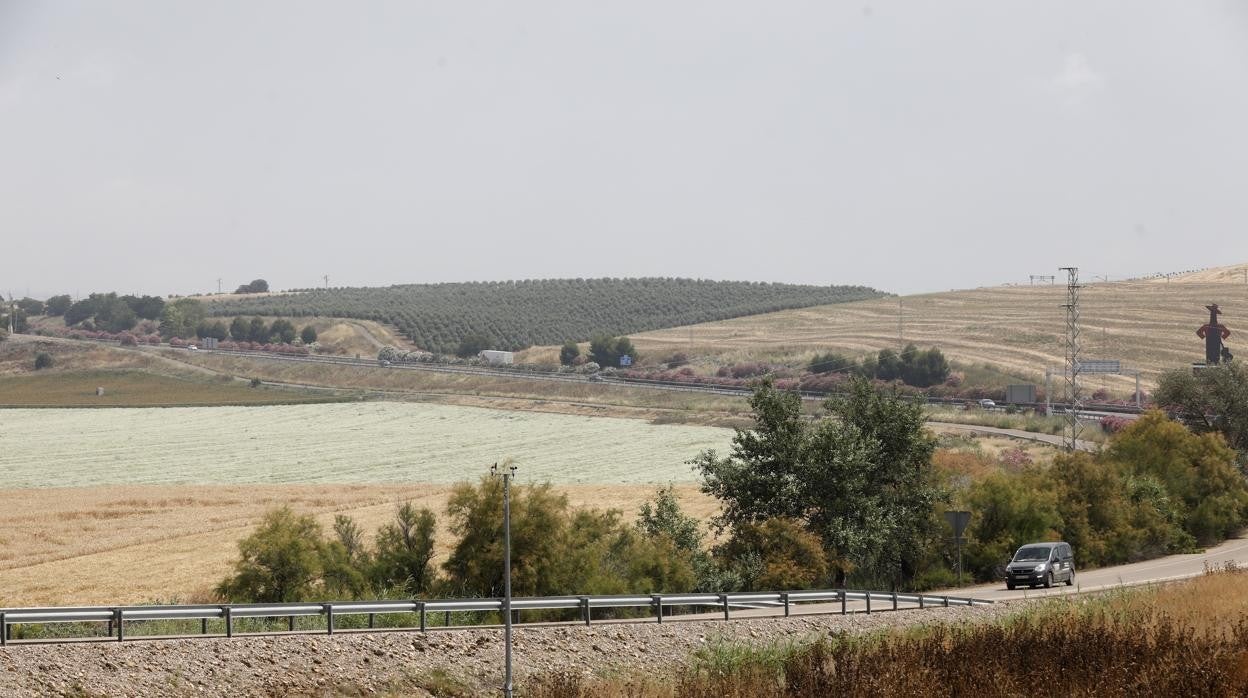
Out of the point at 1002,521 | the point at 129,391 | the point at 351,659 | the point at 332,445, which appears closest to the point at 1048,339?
the point at 332,445

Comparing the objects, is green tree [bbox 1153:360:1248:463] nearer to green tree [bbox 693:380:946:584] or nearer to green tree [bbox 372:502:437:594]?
green tree [bbox 693:380:946:584]

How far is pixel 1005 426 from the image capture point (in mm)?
107938

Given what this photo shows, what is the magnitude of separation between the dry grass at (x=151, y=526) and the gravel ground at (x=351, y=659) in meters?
13.4

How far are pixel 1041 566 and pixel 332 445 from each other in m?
72.8

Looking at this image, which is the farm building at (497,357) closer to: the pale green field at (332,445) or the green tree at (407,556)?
the pale green field at (332,445)

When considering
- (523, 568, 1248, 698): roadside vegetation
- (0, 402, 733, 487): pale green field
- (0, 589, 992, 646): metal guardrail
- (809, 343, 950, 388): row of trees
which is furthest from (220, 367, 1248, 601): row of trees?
(809, 343, 950, 388): row of trees

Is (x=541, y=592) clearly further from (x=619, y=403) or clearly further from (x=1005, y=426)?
(x=619, y=403)

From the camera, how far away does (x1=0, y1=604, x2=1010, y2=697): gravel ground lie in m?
28.8

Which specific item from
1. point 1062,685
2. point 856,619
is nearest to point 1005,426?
point 856,619

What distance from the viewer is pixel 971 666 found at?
30.2m

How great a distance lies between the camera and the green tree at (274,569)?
4112 cm

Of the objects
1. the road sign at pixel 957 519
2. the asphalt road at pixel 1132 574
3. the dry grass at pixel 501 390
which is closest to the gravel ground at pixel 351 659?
the road sign at pixel 957 519

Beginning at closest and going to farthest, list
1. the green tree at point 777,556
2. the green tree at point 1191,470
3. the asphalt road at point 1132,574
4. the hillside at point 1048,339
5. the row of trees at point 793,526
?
1. the row of trees at point 793,526
2. the green tree at point 777,556
3. the asphalt road at point 1132,574
4. the green tree at point 1191,470
5. the hillside at point 1048,339

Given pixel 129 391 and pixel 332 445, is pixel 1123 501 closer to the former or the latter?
pixel 332 445
